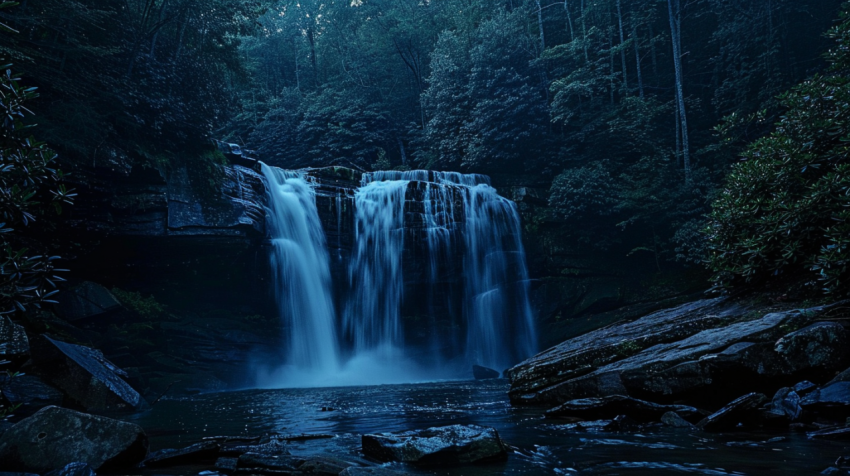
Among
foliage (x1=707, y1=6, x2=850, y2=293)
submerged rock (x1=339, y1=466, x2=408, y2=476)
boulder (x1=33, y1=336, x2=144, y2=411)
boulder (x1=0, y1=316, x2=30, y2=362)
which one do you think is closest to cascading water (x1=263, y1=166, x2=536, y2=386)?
boulder (x1=33, y1=336, x2=144, y2=411)

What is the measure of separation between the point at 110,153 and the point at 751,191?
652 inches

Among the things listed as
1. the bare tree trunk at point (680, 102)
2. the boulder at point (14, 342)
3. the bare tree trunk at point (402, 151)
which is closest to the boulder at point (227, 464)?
the boulder at point (14, 342)

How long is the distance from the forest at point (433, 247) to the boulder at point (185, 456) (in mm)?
28

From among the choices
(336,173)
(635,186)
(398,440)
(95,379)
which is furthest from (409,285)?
(398,440)

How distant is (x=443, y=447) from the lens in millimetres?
4469

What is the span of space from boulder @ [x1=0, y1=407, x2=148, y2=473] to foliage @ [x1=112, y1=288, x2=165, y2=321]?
14.5m

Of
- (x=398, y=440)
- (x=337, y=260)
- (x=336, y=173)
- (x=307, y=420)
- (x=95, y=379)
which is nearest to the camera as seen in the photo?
(x=398, y=440)

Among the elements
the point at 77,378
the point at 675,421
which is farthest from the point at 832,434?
the point at 77,378

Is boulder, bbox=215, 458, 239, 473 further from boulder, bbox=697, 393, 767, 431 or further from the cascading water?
the cascading water

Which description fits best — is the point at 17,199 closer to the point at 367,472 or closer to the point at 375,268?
the point at 367,472

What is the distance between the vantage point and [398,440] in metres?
4.76

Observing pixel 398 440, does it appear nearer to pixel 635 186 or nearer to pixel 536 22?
pixel 635 186

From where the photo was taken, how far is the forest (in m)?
5.06

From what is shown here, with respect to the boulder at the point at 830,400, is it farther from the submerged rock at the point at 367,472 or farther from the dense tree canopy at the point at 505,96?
the dense tree canopy at the point at 505,96
